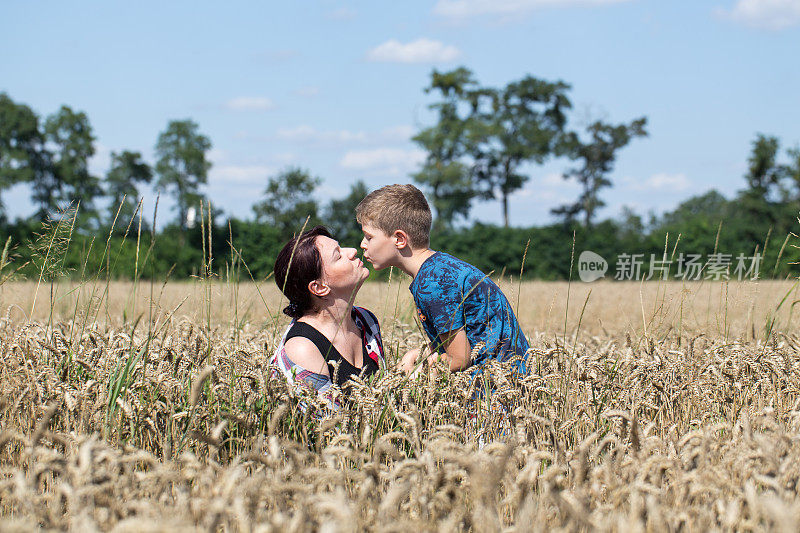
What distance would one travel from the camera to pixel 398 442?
9.69 ft

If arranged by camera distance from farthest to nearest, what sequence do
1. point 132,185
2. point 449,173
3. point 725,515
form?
point 132,185
point 449,173
point 725,515

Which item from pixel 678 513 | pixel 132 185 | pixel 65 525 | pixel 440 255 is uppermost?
pixel 132 185

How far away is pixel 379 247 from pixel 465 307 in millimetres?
572

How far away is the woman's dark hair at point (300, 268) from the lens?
3305 millimetres

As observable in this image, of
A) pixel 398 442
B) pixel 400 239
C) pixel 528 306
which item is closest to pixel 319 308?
pixel 400 239

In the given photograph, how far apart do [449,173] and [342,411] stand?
36931mm

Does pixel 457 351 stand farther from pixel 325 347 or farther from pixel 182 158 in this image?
pixel 182 158

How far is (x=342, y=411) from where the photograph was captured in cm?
268

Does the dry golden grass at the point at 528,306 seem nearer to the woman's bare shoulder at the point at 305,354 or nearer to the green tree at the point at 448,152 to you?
the woman's bare shoulder at the point at 305,354

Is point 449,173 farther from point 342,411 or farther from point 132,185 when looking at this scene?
point 342,411

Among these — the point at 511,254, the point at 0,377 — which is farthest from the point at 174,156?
the point at 0,377

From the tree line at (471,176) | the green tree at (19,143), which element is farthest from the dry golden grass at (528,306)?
the green tree at (19,143)

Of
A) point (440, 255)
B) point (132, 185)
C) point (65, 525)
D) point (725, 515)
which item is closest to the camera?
point (725, 515)

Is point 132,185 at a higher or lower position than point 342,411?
higher
